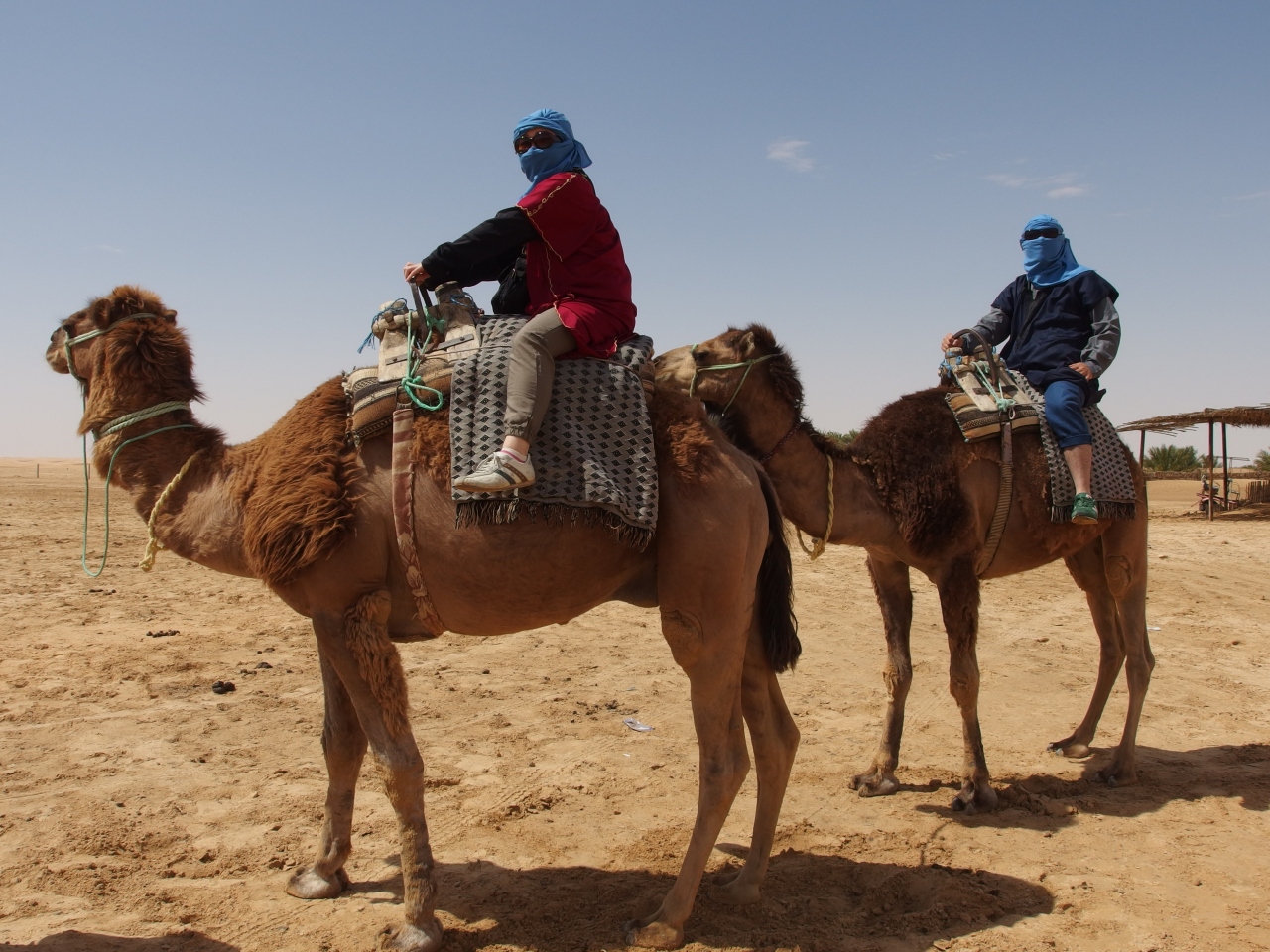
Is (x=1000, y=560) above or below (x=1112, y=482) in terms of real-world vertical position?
below

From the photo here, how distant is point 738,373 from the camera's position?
534cm

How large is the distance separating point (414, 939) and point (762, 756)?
1.66m

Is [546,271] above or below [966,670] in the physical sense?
above

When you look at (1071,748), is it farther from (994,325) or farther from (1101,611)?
(994,325)

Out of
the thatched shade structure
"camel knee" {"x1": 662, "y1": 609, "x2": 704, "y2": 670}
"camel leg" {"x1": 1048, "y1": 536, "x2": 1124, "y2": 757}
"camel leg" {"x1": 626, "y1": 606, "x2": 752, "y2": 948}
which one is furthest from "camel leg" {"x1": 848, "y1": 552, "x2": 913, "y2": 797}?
the thatched shade structure

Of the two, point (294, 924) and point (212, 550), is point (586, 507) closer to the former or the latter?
point (212, 550)

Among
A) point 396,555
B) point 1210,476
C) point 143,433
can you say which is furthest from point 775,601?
point 1210,476

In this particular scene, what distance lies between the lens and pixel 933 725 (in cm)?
683

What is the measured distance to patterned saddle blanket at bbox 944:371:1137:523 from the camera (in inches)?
227

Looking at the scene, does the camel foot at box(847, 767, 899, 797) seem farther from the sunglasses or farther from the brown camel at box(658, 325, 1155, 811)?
the sunglasses

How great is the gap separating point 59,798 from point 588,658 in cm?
424

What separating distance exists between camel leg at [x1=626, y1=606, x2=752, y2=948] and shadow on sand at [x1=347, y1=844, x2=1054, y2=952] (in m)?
0.21

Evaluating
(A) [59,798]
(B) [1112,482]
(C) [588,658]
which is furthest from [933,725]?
(A) [59,798]

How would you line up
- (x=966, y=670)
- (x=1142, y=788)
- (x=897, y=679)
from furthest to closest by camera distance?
(x=897, y=679)
(x=1142, y=788)
(x=966, y=670)
